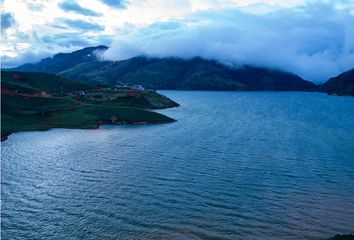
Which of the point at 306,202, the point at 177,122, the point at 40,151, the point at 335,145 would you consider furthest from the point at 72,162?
the point at 177,122

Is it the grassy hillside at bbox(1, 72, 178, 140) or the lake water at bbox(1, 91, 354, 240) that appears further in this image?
the grassy hillside at bbox(1, 72, 178, 140)

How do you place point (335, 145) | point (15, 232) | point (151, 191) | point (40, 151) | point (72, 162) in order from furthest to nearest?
point (335, 145) < point (40, 151) < point (72, 162) < point (151, 191) < point (15, 232)

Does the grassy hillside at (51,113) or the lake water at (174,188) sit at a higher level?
the grassy hillside at (51,113)

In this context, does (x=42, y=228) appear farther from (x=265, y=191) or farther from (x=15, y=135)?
(x=15, y=135)

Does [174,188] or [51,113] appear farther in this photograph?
[51,113]

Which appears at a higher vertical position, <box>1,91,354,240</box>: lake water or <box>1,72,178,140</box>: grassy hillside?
<box>1,72,178,140</box>: grassy hillside

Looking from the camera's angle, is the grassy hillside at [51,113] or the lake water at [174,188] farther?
the grassy hillside at [51,113]

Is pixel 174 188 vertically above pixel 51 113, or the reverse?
pixel 51 113

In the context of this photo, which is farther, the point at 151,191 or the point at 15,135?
the point at 15,135
